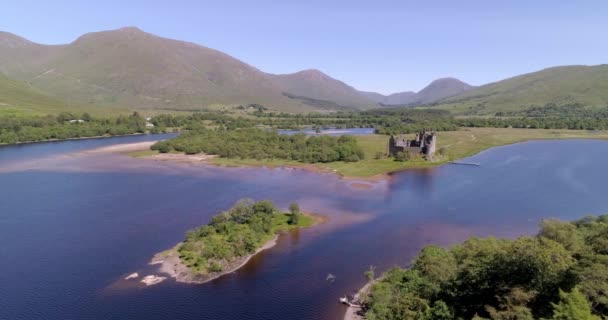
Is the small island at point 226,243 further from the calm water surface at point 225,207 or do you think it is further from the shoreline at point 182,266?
the calm water surface at point 225,207

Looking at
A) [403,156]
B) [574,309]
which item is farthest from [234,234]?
[403,156]

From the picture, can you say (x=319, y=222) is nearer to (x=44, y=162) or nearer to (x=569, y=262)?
(x=569, y=262)

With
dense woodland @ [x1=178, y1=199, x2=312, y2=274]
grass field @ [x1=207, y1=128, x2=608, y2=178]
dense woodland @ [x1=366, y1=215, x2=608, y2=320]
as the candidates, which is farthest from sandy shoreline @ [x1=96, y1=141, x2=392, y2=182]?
dense woodland @ [x1=366, y1=215, x2=608, y2=320]

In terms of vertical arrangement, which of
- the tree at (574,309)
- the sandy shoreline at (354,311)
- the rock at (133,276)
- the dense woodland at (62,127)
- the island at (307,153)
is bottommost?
the sandy shoreline at (354,311)

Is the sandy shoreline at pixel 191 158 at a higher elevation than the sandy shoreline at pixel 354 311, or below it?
higher

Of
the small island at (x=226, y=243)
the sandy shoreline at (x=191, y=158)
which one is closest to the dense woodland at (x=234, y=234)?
the small island at (x=226, y=243)

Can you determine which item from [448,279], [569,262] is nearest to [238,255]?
[448,279]
